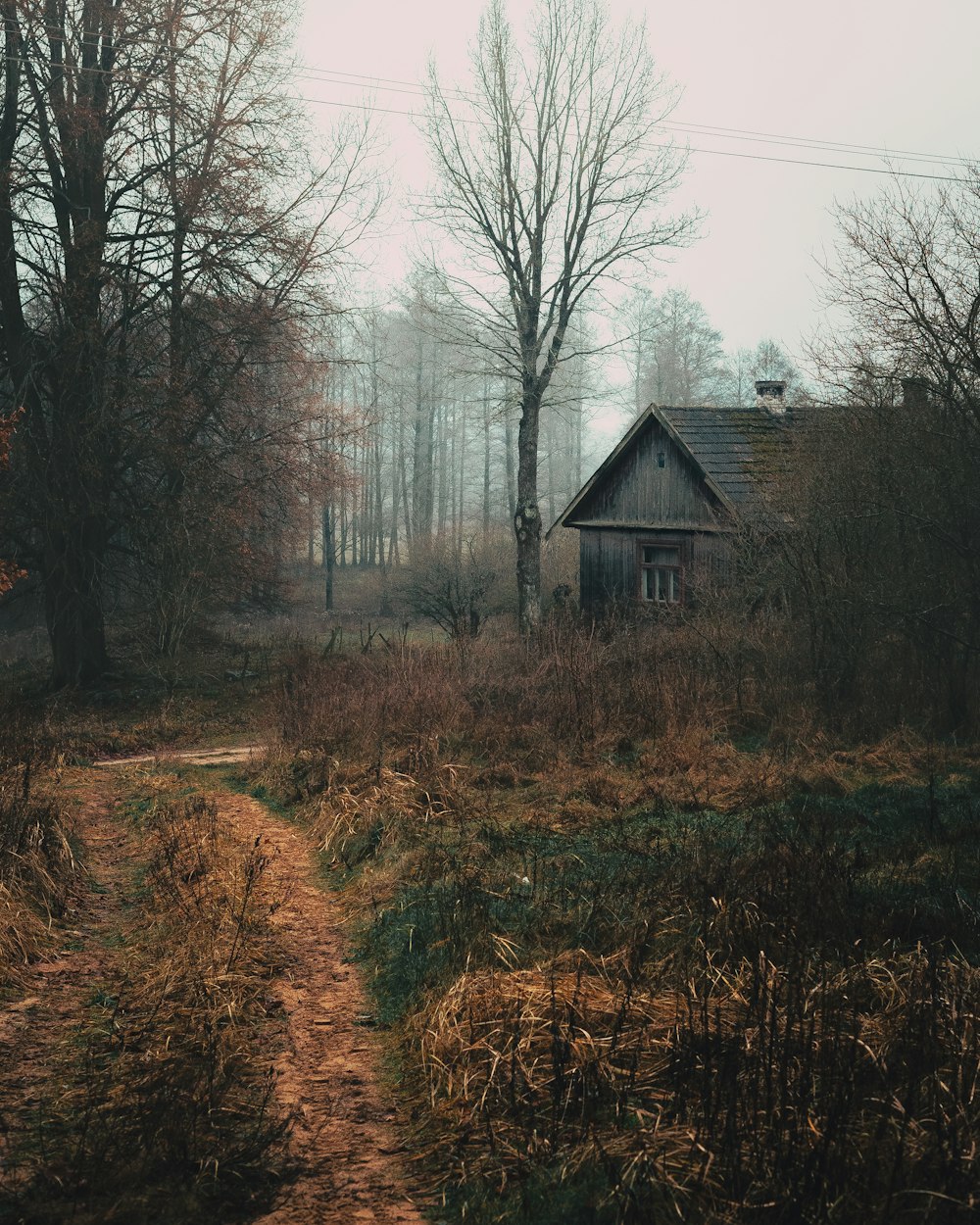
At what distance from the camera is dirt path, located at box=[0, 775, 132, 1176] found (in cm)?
491

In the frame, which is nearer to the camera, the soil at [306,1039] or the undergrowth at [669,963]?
the undergrowth at [669,963]

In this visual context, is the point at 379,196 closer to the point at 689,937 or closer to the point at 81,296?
the point at 81,296

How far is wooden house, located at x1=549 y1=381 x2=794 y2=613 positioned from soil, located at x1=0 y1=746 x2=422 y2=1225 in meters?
12.7

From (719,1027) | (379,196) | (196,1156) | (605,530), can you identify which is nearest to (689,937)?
(719,1027)

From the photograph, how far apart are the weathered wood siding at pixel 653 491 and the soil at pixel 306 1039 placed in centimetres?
1457

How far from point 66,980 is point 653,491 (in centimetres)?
1823

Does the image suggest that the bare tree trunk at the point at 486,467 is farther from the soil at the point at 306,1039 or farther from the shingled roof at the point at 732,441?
the soil at the point at 306,1039

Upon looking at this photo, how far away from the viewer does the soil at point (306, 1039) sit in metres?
4.07

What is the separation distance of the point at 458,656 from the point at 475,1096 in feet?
32.0

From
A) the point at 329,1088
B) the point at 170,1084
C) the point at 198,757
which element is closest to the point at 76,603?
the point at 198,757

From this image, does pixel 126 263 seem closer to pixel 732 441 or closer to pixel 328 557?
pixel 732 441

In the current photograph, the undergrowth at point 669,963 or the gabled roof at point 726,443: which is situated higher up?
the gabled roof at point 726,443

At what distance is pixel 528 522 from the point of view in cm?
2439

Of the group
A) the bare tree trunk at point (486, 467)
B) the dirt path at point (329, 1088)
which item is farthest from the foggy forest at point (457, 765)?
the bare tree trunk at point (486, 467)
